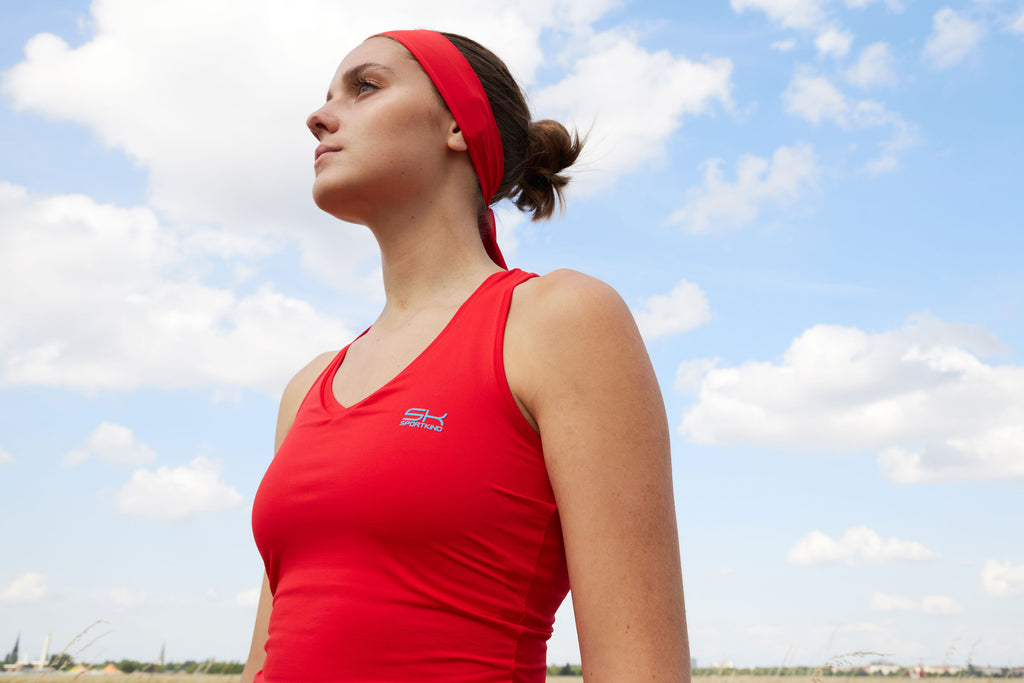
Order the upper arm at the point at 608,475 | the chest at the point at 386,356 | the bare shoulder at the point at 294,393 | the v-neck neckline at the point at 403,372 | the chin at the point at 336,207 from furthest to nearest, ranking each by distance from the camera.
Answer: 1. the bare shoulder at the point at 294,393
2. the chin at the point at 336,207
3. the chest at the point at 386,356
4. the v-neck neckline at the point at 403,372
5. the upper arm at the point at 608,475

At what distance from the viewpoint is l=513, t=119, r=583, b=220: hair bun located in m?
3.15

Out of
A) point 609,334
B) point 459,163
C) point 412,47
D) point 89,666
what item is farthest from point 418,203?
point 89,666

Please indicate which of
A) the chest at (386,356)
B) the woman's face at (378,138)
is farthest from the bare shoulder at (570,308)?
the woman's face at (378,138)

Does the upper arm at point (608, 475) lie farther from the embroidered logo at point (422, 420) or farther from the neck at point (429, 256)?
the neck at point (429, 256)

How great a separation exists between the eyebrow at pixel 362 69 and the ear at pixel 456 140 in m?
0.28

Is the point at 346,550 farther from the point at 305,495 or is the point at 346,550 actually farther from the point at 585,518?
the point at 585,518

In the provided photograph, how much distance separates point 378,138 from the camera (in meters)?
2.62

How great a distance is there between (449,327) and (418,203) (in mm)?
602

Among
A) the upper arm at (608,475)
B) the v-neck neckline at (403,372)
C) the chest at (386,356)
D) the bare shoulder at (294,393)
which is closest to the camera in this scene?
the upper arm at (608,475)

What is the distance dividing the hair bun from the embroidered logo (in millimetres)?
1407

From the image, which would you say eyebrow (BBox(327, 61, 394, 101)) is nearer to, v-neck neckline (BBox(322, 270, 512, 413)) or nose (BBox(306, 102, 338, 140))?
nose (BBox(306, 102, 338, 140))

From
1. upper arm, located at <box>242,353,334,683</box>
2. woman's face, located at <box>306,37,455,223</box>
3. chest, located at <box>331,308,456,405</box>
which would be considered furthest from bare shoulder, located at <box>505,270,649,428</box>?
upper arm, located at <box>242,353,334,683</box>

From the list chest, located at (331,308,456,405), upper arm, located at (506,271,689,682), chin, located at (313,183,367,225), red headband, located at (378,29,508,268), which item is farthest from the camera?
red headband, located at (378,29,508,268)

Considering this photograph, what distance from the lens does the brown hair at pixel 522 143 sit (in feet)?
9.86
